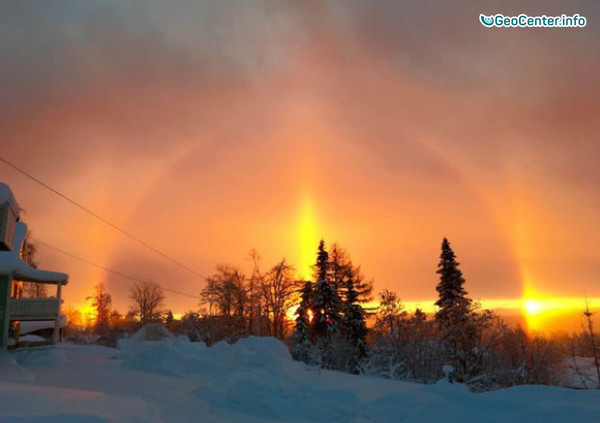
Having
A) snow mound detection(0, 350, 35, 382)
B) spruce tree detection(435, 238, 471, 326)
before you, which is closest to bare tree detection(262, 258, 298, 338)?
spruce tree detection(435, 238, 471, 326)

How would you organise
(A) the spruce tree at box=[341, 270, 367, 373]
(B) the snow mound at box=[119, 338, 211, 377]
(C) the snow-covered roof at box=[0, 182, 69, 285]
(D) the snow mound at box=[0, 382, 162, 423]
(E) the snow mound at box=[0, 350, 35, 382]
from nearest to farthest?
(D) the snow mound at box=[0, 382, 162, 423] < (E) the snow mound at box=[0, 350, 35, 382] < (B) the snow mound at box=[119, 338, 211, 377] < (C) the snow-covered roof at box=[0, 182, 69, 285] < (A) the spruce tree at box=[341, 270, 367, 373]

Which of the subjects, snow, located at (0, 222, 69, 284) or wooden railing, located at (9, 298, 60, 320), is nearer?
snow, located at (0, 222, 69, 284)

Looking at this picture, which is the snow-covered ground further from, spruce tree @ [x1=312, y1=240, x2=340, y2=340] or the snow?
spruce tree @ [x1=312, y1=240, x2=340, y2=340]

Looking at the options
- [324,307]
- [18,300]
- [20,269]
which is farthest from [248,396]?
[324,307]

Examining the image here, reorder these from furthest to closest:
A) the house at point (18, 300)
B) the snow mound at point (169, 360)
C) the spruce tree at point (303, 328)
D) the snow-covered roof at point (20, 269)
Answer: the spruce tree at point (303, 328) < the snow-covered roof at point (20, 269) < the house at point (18, 300) < the snow mound at point (169, 360)

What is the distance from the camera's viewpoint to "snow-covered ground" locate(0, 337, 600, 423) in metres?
8.05

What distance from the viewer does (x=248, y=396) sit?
1196 cm

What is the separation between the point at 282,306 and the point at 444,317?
855 inches

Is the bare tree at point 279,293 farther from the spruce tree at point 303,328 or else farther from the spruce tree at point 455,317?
the spruce tree at point 455,317

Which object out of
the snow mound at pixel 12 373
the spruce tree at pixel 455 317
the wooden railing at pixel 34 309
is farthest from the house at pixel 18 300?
the spruce tree at pixel 455 317

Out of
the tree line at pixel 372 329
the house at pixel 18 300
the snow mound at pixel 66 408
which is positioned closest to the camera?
the snow mound at pixel 66 408

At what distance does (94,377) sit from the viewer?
46.4 ft

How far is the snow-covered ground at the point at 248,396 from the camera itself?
8055mm

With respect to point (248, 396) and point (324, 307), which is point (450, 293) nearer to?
point (324, 307)
